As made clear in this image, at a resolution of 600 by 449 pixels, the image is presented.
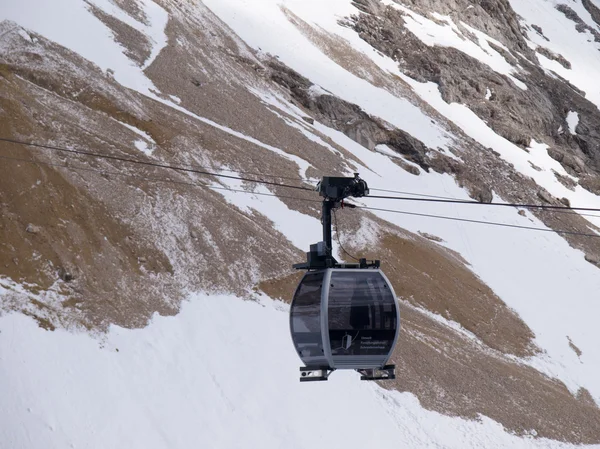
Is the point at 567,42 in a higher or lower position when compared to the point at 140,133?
higher

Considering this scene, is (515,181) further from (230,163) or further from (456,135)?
(230,163)

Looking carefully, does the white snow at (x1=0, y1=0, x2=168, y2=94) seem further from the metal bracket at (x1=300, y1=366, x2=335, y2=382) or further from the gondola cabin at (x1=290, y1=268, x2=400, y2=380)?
the metal bracket at (x1=300, y1=366, x2=335, y2=382)

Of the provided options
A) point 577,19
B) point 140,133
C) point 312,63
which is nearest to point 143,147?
point 140,133

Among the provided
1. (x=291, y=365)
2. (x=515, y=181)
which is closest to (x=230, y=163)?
(x=291, y=365)

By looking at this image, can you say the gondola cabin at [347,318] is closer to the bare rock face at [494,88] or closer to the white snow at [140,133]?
the white snow at [140,133]

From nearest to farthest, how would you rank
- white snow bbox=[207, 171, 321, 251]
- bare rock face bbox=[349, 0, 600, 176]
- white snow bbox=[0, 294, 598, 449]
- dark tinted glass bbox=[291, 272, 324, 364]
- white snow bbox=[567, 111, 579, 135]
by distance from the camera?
dark tinted glass bbox=[291, 272, 324, 364]
white snow bbox=[0, 294, 598, 449]
white snow bbox=[207, 171, 321, 251]
bare rock face bbox=[349, 0, 600, 176]
white snow bbox=[567, 111, 579, 135]

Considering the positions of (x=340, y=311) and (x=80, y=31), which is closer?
(x=340, y=311)

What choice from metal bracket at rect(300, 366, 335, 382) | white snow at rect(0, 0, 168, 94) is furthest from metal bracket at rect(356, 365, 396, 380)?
white snow at rect(0, 0, 168, 94)

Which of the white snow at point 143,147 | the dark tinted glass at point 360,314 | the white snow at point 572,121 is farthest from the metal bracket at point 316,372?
the white snow at point 572,121

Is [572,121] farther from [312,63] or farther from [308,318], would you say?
[308,318]
